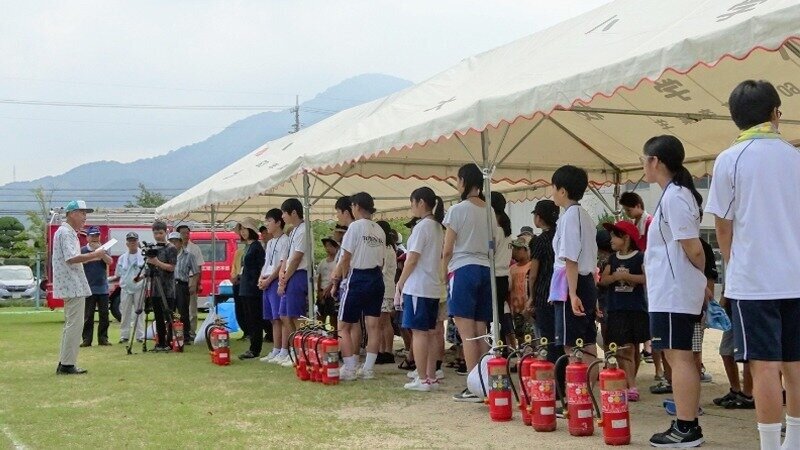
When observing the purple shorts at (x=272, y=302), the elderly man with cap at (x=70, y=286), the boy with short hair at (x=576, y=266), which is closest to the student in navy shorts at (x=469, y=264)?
the boy with short hair at (x=576, y=266)

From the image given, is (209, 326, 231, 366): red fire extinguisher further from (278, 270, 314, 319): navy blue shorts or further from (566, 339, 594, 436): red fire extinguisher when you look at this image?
(566, 339, 594, 436): red fire extinguisher

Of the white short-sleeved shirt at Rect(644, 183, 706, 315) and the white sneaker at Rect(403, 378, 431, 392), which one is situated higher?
Answer: the white short-sleeved shirt at Rect(644, 183, 706, 315)

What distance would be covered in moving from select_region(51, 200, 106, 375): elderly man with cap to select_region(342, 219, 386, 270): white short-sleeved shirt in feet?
10.0

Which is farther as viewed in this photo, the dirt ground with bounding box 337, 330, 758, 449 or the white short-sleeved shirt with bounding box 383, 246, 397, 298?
the white short-sleeved shirt with bounding box 383, 246, 397, 298

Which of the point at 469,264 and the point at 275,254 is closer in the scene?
the point at 469,264

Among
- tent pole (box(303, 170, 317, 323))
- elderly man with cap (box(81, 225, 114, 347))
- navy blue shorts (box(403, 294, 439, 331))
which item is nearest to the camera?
navy blue shorts (box(403, 294, 439, 331))

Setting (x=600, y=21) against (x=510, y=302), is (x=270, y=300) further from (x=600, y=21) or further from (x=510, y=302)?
(x=600, y=21)

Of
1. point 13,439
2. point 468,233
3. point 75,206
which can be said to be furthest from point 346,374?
point 75,206

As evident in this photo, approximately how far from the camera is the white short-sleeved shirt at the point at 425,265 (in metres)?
8.15

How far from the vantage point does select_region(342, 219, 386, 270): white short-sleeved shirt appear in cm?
909

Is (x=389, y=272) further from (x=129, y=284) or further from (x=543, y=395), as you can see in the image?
(x=129, y=284)

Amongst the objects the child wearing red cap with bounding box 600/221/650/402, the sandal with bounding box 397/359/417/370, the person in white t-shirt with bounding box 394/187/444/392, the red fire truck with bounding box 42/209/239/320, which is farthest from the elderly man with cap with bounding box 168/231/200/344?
the child wearing red cap with bounding box 600/221/650/402

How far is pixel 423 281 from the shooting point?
8.15 metres

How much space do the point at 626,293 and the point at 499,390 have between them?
4.97ft
